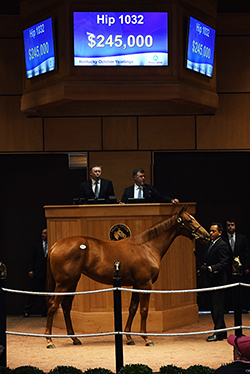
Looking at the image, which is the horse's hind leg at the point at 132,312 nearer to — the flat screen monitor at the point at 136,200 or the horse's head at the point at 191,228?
the horse's head at the point at 191,228

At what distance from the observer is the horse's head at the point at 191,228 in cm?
810

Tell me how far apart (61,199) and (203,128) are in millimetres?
3115

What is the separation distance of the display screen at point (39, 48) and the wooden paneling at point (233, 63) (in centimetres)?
354

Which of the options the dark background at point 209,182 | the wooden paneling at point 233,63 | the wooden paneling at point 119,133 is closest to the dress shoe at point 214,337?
the dark background at point 209,182

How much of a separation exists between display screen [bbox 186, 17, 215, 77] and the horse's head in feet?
9.28

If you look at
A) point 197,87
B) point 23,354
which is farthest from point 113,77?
point 23,354

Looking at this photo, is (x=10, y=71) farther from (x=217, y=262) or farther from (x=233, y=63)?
(x=217, y=262)

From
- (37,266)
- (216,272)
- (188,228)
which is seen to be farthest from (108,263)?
(37,266)

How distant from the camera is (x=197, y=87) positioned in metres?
9.95

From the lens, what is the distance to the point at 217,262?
27.7 ft

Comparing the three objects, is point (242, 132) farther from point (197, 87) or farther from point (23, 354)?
point (23, 354)

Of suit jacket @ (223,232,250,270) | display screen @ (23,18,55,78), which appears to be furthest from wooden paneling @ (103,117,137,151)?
suit jacket @ (223,232,250,270)

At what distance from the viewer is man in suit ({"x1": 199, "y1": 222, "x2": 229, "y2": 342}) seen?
27.0ft

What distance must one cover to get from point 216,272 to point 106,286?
178 centimetres
